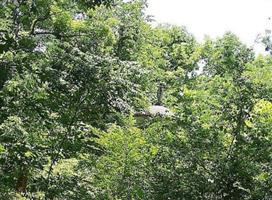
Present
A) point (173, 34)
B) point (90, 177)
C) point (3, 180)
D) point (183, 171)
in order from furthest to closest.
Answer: point (173, 34), point (90, 177), point (183, 171), point (3, 180)

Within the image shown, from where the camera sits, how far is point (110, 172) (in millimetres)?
9016

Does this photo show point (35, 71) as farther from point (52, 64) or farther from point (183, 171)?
point (183, 171)

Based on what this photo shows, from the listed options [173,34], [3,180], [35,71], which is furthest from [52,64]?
[173,34]

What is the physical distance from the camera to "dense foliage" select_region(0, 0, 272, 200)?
716 centimetres

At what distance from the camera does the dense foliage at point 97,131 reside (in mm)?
7160

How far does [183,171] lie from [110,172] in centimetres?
177

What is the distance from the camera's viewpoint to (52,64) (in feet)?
24.7

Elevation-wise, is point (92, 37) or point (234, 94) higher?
point (92, 37)

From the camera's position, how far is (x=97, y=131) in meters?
9.47

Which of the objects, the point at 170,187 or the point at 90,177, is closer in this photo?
the point at 170,187

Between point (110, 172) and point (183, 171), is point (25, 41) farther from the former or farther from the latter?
point (183, 171)

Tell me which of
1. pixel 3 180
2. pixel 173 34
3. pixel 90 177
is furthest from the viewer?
pixel 173 34

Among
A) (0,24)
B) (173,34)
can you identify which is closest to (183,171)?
(0,24)

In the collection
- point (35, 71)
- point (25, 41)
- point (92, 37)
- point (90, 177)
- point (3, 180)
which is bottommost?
point (3, 180)
